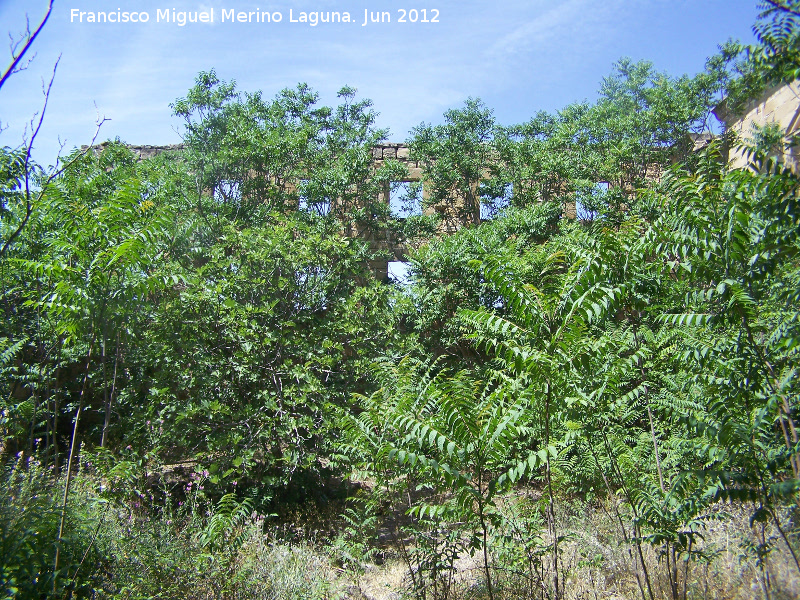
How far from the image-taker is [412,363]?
6.63m

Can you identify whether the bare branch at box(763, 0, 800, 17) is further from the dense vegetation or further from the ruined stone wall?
the ruined stone wall

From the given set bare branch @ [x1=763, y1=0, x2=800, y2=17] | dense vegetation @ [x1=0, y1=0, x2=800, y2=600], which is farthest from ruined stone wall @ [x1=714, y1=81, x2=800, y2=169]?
bare branch @ [x1=763, y1=0, x2=800, y2=17]

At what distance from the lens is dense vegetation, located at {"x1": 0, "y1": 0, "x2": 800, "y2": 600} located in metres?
3.80

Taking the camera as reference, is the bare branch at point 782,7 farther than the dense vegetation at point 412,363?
No

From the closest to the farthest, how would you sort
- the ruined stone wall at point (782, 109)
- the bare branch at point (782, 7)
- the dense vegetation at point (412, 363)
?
the bare branch at point (782, 7) < the ruined stone wall at point (782, 109) < the dense vegetation at point (412, 363)

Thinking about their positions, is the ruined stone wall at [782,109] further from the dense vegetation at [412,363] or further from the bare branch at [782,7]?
the bare branch at [782,7]

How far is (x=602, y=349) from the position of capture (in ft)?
13.0

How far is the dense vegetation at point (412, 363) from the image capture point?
3.80 m

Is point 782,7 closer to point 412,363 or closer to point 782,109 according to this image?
point 782,109

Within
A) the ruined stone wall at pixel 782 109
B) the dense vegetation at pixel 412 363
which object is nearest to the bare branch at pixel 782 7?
the dense vegetation at pixel 412 363

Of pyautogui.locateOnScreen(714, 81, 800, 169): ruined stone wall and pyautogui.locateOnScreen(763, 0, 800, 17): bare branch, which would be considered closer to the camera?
pyautogui.locateOnScreen(763, 0, 800, 17): bare branch

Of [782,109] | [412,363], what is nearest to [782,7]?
[782,109]

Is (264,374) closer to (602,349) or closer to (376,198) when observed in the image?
(602,349)

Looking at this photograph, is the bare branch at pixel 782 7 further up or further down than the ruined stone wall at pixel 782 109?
further down
